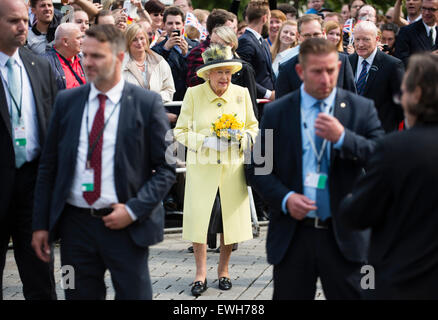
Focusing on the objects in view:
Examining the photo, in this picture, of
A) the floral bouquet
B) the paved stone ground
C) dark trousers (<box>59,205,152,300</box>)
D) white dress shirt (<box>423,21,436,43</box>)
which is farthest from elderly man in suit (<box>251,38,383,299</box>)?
white dress shirt (<box>423,21,436,43</box>)

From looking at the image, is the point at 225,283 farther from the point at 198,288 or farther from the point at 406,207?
the point at 406,207

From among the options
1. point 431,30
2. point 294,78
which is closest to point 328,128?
point 294,78

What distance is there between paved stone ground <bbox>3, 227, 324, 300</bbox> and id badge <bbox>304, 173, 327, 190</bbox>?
244 centimetres

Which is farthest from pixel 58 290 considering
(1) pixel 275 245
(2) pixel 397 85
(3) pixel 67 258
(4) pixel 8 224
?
(2) pixel 397 85

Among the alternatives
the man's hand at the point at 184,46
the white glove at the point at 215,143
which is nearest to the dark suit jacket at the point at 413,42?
the man's hand at the point at 184,46

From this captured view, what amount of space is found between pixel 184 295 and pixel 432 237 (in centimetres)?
370

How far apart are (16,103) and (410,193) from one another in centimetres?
303

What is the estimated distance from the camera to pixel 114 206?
4438mm

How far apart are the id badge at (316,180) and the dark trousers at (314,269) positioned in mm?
Answer: 262

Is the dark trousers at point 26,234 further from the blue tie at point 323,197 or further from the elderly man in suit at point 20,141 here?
the blue tie at point 323,197

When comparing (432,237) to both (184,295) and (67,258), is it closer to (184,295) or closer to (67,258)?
(67,258)

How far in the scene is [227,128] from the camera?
712 centimetres

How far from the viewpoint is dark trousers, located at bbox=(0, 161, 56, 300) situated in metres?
5.32
